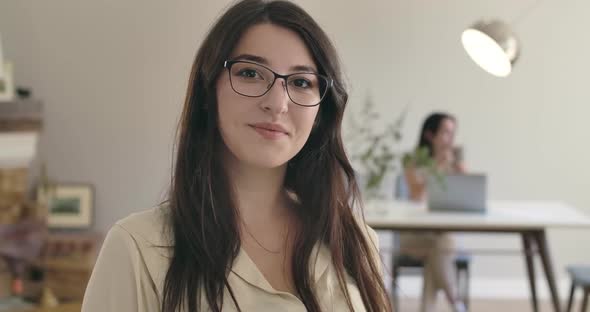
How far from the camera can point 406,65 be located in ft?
17.8

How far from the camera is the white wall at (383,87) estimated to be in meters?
5.29

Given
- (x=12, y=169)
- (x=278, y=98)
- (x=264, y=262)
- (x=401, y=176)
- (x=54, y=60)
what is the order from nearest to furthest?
(x=278, y=98), (x=264, y=262), (x=12, y=169), (x=401, y=176), (x=54, y=60)

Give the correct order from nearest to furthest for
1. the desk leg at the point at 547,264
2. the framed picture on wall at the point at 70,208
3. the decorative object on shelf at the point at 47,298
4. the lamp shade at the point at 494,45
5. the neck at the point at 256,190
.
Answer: the neck at the point at 256,190, the lamp shade at the point at 494,45, the desk leg at the point at 547,264, the decorative object on shelf at the point at 47,298, the framed picture on wall at the point at 70,208

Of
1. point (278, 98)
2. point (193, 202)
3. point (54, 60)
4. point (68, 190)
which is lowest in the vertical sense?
point (68, 190)

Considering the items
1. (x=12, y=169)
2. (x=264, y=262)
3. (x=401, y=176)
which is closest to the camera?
(x=264, y=262)

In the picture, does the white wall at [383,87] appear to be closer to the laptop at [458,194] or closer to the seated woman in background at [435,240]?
the seated woman in background at [435,240]

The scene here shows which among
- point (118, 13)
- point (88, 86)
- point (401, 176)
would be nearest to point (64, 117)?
point (88, 86)

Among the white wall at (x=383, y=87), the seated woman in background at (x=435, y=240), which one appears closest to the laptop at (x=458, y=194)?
the seated woman in background at (x=435, y=240)

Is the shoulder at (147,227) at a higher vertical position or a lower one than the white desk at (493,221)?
higher

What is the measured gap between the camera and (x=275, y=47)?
1.29 meters

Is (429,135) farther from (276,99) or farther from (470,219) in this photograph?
(276,99)

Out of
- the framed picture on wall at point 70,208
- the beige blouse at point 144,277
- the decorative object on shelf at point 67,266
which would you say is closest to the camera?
the beige blouse at point 144,277

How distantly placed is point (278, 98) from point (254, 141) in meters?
0.08

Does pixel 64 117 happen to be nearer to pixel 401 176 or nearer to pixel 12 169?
pixel 12 169
